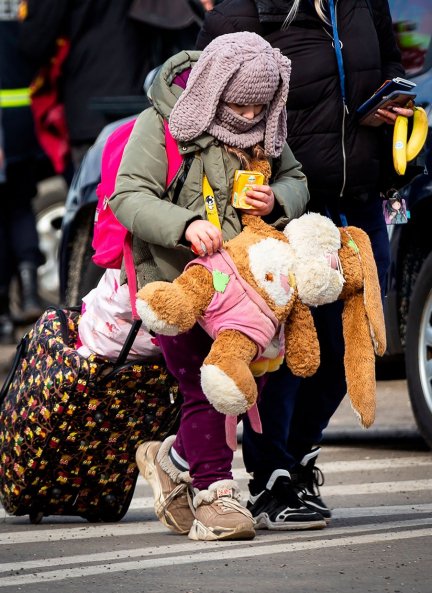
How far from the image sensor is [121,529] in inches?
228

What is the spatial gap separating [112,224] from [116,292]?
30cm

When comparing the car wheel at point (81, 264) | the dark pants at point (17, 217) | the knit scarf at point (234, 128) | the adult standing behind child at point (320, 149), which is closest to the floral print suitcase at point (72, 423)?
the adult standing behind child at point (320, 149)

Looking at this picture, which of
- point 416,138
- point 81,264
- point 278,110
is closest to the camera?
point 278,110

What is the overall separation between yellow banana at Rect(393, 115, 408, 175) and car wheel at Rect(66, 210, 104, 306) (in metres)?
3.82

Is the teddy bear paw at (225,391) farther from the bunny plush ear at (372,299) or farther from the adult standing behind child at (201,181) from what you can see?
the bunny plush ear at (372,299)

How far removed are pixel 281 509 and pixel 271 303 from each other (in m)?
0.87

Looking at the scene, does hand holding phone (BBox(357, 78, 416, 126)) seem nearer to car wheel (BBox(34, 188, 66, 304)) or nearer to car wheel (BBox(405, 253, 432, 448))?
car wheel (BBox(405, 253, 432, 448))

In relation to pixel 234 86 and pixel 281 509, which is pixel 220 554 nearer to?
pixel 281 509

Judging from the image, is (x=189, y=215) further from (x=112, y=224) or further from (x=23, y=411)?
(x=23, y=411)

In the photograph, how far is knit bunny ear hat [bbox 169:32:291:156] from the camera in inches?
206

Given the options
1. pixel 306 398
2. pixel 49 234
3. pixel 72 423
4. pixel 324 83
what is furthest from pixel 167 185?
pixel 49 234

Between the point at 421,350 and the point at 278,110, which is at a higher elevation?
the point at 278,110

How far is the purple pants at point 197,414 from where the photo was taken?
5.38 meters

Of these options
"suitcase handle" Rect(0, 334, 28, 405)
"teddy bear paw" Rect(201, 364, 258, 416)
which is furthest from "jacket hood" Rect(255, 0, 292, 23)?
"suitcase handle" Rect(0, 334, 28, 405)
